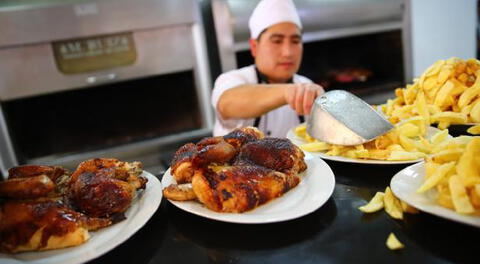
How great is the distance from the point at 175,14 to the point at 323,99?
6.17 feet

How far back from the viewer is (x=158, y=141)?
2621mm

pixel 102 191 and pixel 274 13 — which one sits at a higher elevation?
pixel 274 13

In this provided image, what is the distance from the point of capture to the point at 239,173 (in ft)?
2.49

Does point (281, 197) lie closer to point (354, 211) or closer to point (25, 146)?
point (354, 211)

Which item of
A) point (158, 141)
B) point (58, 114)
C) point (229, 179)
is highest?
point (229, 179)

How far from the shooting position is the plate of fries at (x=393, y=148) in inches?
34.8

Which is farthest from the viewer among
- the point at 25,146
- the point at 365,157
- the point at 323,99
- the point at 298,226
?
the point at 25,146

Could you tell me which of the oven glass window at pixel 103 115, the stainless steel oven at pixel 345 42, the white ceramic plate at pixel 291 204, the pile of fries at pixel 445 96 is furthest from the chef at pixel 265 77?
the white ceramic plate at pixel 291 204

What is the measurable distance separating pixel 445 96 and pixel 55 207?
4.23 ft

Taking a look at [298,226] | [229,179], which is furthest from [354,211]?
[229,179]

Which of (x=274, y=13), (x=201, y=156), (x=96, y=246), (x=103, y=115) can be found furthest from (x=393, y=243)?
(x=103, y=115)

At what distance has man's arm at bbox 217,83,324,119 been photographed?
1.29 m

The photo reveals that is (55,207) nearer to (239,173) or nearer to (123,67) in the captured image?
(239,173)

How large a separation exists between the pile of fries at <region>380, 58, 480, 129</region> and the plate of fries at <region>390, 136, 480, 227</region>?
1.36 feet
